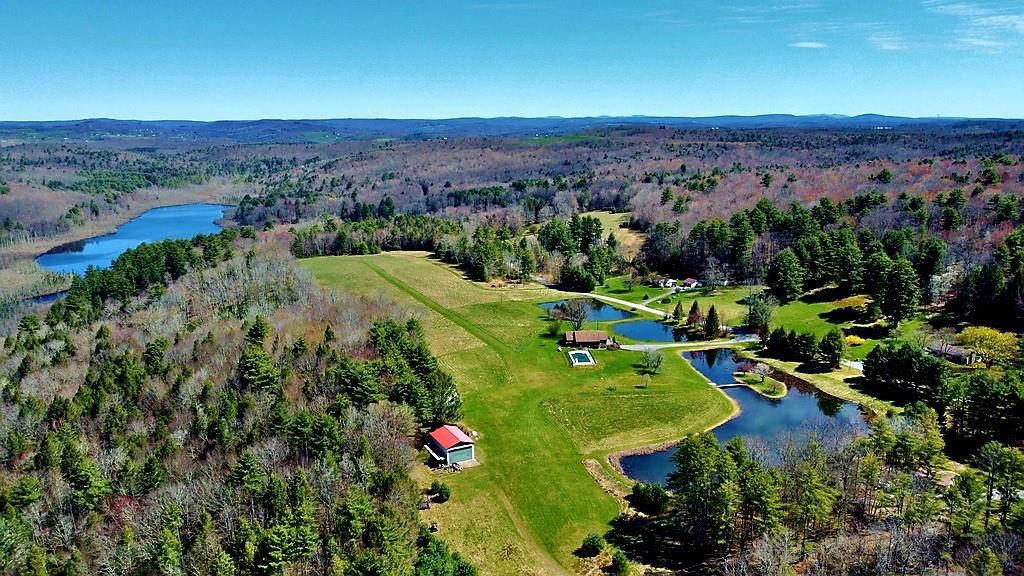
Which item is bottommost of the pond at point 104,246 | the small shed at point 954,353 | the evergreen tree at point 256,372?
the pond at point 104,246

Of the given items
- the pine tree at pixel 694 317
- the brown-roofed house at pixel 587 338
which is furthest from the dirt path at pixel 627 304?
the brown-roofed house at pixel 587 338

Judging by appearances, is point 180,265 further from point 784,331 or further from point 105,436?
point 784,331

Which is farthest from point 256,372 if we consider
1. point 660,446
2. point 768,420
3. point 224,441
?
point 768,420

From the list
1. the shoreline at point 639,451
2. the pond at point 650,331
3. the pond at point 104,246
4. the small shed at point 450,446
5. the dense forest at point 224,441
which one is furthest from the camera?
the pond at point 104,246

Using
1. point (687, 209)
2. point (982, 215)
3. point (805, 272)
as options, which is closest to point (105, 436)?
point (805, 272)

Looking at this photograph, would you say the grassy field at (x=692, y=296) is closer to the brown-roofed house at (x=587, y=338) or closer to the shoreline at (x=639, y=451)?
the brown-roofed house at (x=587, y=338)

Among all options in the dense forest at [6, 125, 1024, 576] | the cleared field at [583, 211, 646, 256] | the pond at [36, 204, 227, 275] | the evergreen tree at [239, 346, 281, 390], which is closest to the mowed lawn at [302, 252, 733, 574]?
the dense forest at [6, 125, 1024, 576]

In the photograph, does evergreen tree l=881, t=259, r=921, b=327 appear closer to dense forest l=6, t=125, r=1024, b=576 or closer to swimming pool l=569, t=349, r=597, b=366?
dense forest l=6, t=125, r=1024, b=576
